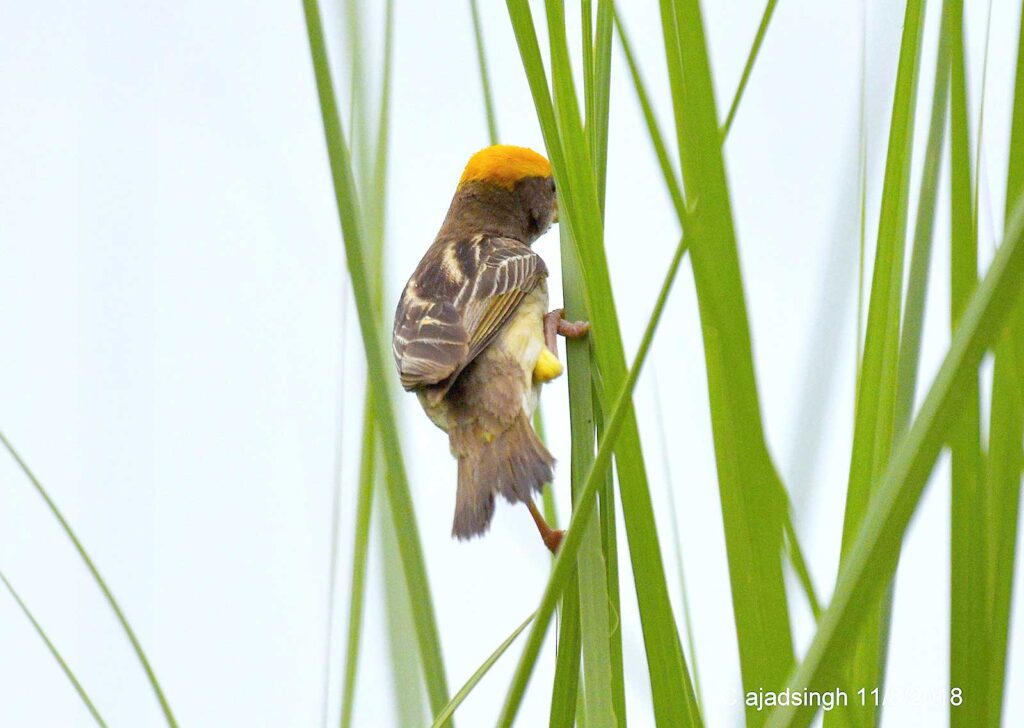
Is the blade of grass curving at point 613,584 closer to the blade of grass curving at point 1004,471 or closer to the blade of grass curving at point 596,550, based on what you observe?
the blade of grass curving at point 596,550

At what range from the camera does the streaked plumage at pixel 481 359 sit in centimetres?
271

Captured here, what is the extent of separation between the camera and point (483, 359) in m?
3.13

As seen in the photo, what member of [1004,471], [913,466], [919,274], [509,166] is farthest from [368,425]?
[509,166]

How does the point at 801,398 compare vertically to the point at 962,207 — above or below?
below

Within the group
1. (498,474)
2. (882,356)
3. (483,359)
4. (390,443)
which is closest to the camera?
(390,443)

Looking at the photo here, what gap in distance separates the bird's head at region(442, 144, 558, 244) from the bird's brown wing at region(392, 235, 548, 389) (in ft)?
1.57

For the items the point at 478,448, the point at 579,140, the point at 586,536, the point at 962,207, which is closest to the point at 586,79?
the point at 579,140

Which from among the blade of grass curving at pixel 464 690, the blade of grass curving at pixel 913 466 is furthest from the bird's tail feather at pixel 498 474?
the blade of grass curving at pixel 913 466

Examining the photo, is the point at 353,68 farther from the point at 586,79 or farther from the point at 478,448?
the point at 478,448

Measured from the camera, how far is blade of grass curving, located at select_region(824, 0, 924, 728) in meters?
1.43

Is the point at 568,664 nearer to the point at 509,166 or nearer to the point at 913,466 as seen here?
the point at 913,466

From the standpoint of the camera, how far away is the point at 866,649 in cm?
142

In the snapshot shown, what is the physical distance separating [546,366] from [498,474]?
57 cm

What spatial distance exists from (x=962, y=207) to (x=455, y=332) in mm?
1790
